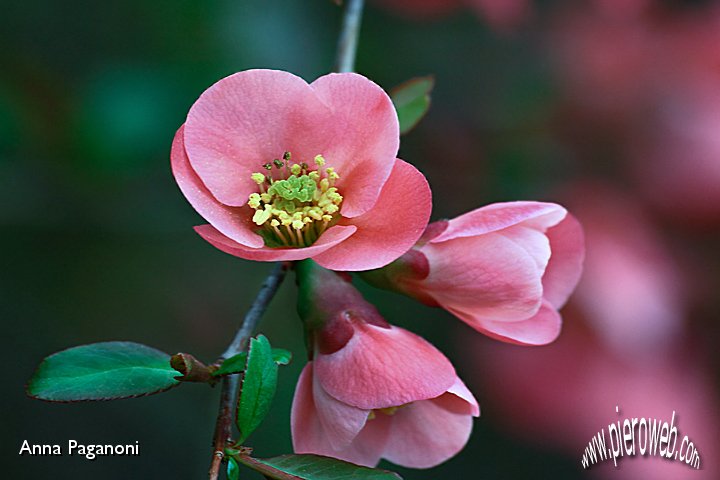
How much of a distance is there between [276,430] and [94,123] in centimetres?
73

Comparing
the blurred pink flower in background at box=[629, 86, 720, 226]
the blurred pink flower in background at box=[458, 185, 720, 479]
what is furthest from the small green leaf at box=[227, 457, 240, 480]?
the blurred pink flower in background at box=[629, 86, 720, 226]

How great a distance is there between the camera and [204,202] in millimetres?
711

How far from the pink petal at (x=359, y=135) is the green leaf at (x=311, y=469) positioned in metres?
0.22

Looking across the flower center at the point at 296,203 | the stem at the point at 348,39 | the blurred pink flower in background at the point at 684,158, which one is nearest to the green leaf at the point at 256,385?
the flower center at the point at 296,203

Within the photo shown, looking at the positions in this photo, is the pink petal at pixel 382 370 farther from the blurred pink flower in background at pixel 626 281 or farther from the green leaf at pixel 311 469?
the blurred pink flower in background at pixel 626 281

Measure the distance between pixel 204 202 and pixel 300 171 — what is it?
111mm

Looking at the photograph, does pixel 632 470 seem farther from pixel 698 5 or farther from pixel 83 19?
pixel 83 19

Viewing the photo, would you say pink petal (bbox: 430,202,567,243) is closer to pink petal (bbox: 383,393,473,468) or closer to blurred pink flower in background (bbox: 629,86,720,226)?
pink petal (bbox: 383,393,473,468)

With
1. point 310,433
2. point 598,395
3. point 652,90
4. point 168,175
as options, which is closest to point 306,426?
point 310,433

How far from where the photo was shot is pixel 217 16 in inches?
64.7

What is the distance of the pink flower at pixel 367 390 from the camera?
0.70 m

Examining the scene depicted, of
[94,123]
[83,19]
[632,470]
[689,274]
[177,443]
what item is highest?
[83,19]

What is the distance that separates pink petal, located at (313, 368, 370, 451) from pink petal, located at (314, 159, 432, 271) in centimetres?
13

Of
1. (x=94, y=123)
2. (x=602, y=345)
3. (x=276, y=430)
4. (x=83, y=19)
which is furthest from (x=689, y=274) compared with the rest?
(x=83, y=19)
